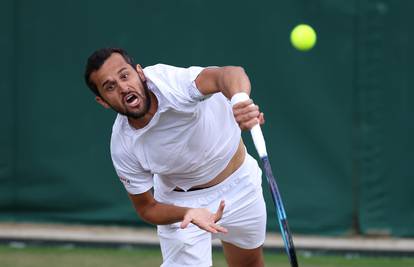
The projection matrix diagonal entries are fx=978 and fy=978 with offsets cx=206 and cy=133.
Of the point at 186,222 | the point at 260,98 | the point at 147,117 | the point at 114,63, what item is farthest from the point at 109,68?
the point at 260,98

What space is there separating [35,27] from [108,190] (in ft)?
4.20

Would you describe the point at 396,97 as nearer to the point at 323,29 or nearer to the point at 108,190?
the point at 323,29

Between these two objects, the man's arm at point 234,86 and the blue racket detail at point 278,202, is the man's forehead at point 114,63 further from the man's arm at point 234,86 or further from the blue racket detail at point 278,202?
the blue racket detail at point 278,202

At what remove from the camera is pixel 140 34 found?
6.91 meters

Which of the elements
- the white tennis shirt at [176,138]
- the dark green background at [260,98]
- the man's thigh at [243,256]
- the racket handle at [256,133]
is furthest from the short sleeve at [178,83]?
the dark green background at [260,98]

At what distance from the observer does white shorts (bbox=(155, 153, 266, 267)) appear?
15.0ft

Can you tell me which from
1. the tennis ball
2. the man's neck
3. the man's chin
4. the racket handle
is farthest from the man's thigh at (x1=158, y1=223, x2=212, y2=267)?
the tennis ball

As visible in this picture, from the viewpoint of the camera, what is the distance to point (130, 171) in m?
4.42

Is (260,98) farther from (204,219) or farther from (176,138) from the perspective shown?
(204,219)

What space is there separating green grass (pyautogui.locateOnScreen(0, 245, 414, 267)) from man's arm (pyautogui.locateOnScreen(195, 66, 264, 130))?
91.4 inches

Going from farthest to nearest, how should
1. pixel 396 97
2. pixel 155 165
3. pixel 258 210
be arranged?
pixel 396 97 → pixel 258 210 → pixel 155 165

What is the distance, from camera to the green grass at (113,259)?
20.3 ft

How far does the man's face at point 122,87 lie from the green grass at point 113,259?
223cm

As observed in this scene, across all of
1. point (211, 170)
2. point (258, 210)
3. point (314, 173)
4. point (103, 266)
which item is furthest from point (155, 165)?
point (314, 173)
